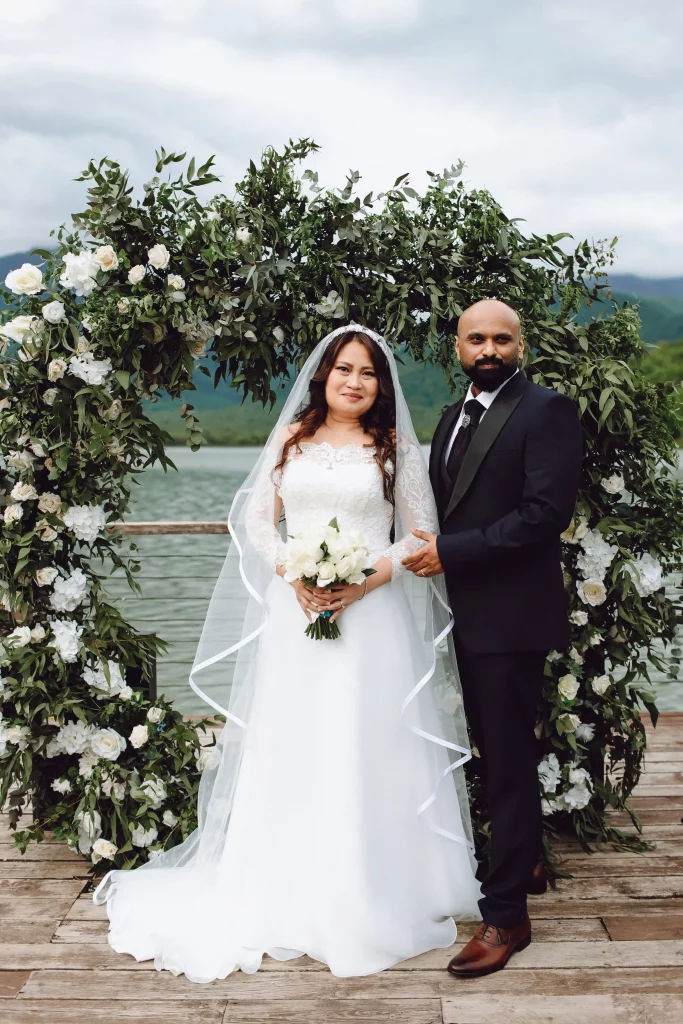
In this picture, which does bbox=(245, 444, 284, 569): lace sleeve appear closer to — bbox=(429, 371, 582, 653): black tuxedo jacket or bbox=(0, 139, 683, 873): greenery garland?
bbox=(0, 139, 683, 873): greenery garland

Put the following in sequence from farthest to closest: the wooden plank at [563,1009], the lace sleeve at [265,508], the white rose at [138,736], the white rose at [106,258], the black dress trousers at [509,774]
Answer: the white rose at [138,736], the white rose at [106,258], the lace sleeve at [265,508], the black dress trousers at [509,774], the wooden plank at [563,1009]

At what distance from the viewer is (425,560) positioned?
2803mm

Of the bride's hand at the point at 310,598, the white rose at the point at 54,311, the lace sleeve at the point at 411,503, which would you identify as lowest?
the bride's hand at the point at 310,598

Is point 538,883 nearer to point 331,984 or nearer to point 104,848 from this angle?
point 331,984

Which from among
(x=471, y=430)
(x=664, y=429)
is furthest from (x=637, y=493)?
(x=471, y=430)

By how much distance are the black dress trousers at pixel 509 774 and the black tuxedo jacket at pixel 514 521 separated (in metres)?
0.07

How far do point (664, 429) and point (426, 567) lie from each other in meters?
1.23

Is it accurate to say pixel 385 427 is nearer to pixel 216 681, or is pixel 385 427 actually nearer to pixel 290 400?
pixel 290 400

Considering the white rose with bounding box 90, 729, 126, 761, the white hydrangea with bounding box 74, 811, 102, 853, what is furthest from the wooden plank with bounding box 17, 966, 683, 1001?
the white rose with bounding box 90, 729, 126, 761

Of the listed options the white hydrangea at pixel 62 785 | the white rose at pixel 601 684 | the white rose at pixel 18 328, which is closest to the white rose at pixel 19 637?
the white hydrangea at pixel 62 785

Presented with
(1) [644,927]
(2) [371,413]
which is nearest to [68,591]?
(2) [371,413]

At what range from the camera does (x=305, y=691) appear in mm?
2971

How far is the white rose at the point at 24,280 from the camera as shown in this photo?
127 inches

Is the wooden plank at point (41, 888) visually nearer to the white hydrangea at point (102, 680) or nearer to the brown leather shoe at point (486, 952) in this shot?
the white hydrangea at point (102, 680)
